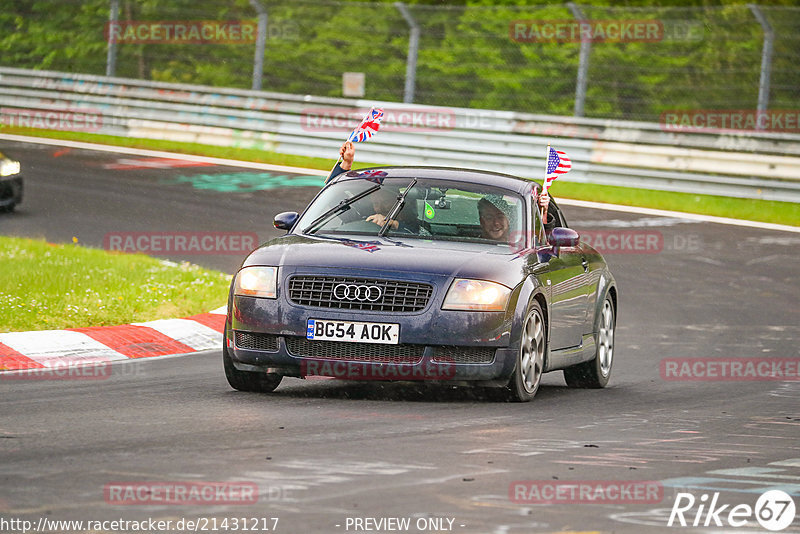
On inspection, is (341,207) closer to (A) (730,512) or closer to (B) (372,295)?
(B) (372,295)

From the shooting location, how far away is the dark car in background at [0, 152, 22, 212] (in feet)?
66.4

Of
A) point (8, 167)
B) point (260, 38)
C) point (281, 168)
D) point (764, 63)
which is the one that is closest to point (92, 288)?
point (8, 167)

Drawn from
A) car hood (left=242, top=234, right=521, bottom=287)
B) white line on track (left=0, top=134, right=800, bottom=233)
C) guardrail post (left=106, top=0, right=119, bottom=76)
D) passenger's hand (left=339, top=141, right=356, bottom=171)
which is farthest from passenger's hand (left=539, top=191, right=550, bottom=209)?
guardrail post (left=106, top=0, right=119, bottom=76)

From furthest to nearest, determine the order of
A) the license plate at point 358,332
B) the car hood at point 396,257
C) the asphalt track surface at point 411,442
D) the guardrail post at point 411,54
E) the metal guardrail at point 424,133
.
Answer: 1. the guardrail post at point 411,54
2. the metal guardrail at point 424,133
3. the car hood at point 396,257
4. the license plate at point 358,332
5. the asphalt track surface at point 411,442

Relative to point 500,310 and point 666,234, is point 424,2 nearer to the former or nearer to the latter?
point 666,234

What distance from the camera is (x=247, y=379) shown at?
9562mm

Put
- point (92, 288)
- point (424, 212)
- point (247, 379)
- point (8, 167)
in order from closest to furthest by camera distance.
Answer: point (247, 379)
point (424, 212)
point (92, 288)
point (8, 167)

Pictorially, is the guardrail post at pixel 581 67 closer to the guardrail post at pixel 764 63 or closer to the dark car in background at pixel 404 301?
the guardrail post at pixel 764 63

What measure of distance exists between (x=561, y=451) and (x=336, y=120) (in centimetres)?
1967

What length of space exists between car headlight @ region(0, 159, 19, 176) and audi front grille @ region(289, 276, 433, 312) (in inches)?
473

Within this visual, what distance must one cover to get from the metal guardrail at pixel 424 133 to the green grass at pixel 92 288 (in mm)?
9721

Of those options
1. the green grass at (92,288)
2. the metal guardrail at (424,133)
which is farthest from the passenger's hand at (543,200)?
the metal guardrail at (424,133)

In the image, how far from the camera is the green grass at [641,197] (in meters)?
22.9

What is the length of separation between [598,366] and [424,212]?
6.33 feet
